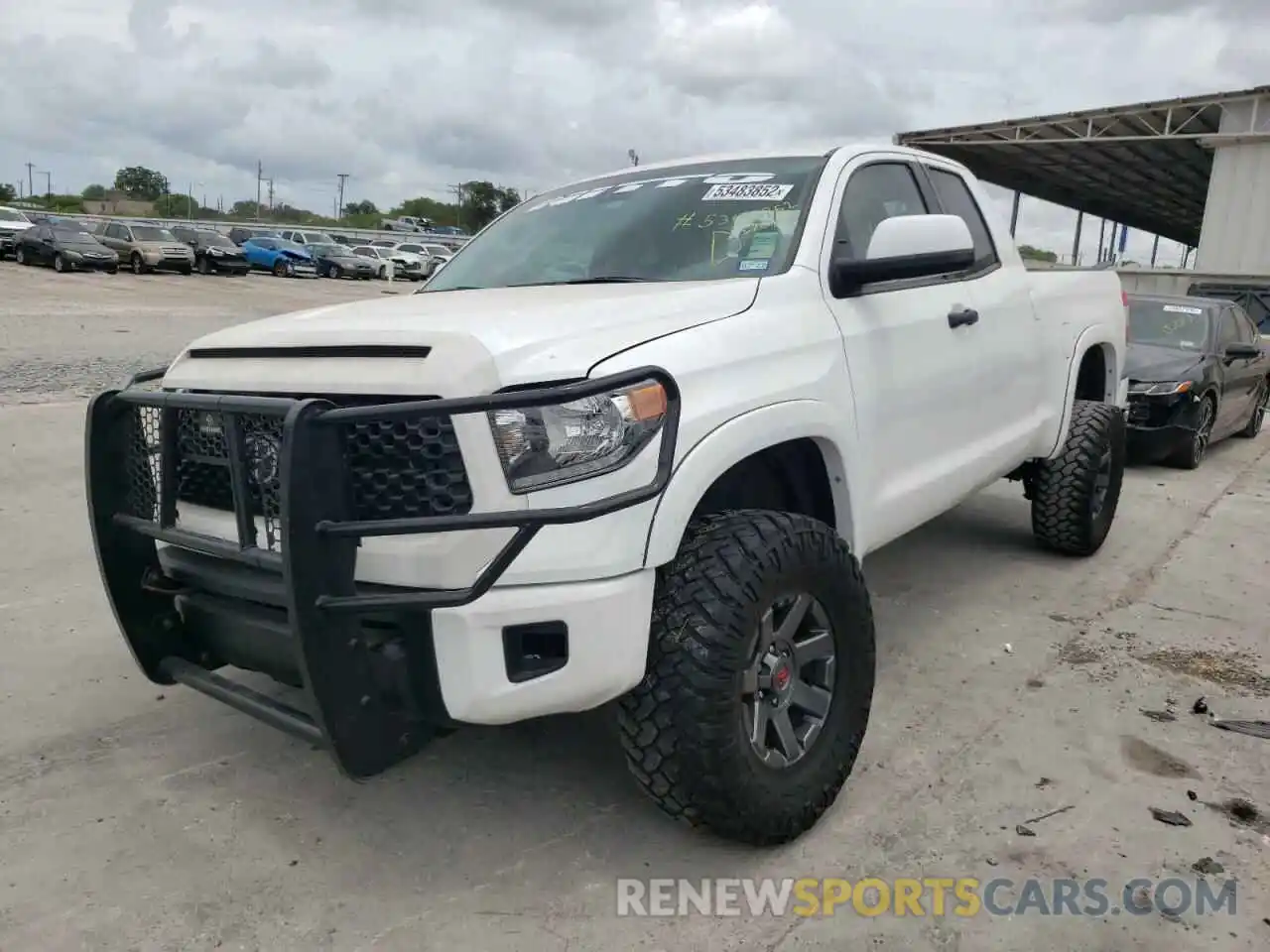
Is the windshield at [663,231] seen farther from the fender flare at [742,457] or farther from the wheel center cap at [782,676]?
the wheel center cap at [782,676]

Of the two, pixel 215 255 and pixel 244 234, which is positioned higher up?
pixel 244 234

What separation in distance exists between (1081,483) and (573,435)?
3.63m

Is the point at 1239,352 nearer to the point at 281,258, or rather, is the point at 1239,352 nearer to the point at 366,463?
the point at 366,463

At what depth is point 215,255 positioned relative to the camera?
3244cm

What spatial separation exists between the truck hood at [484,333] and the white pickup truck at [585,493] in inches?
0.4

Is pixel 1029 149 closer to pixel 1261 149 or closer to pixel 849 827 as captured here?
pixel 1261 149

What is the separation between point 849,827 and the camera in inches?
112

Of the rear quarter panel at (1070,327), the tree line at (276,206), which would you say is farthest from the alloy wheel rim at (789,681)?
the tree line at (276,206)

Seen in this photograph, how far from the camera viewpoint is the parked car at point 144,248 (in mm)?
29844

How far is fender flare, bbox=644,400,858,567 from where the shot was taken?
240 cm

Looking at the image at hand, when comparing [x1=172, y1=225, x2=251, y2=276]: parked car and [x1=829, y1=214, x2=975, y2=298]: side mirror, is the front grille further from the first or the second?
[x1=172, y1=225, x2=251, y2=276]: parked car

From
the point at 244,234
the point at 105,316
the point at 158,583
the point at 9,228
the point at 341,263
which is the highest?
the point at 244,234

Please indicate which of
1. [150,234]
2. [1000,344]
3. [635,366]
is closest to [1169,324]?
[1000,344]

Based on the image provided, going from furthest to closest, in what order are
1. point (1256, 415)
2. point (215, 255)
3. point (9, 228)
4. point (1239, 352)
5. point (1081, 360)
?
point (215, 255) → point (9, 228) → point (1256, 415) → point (1239, 352) → point (1081, 360)
